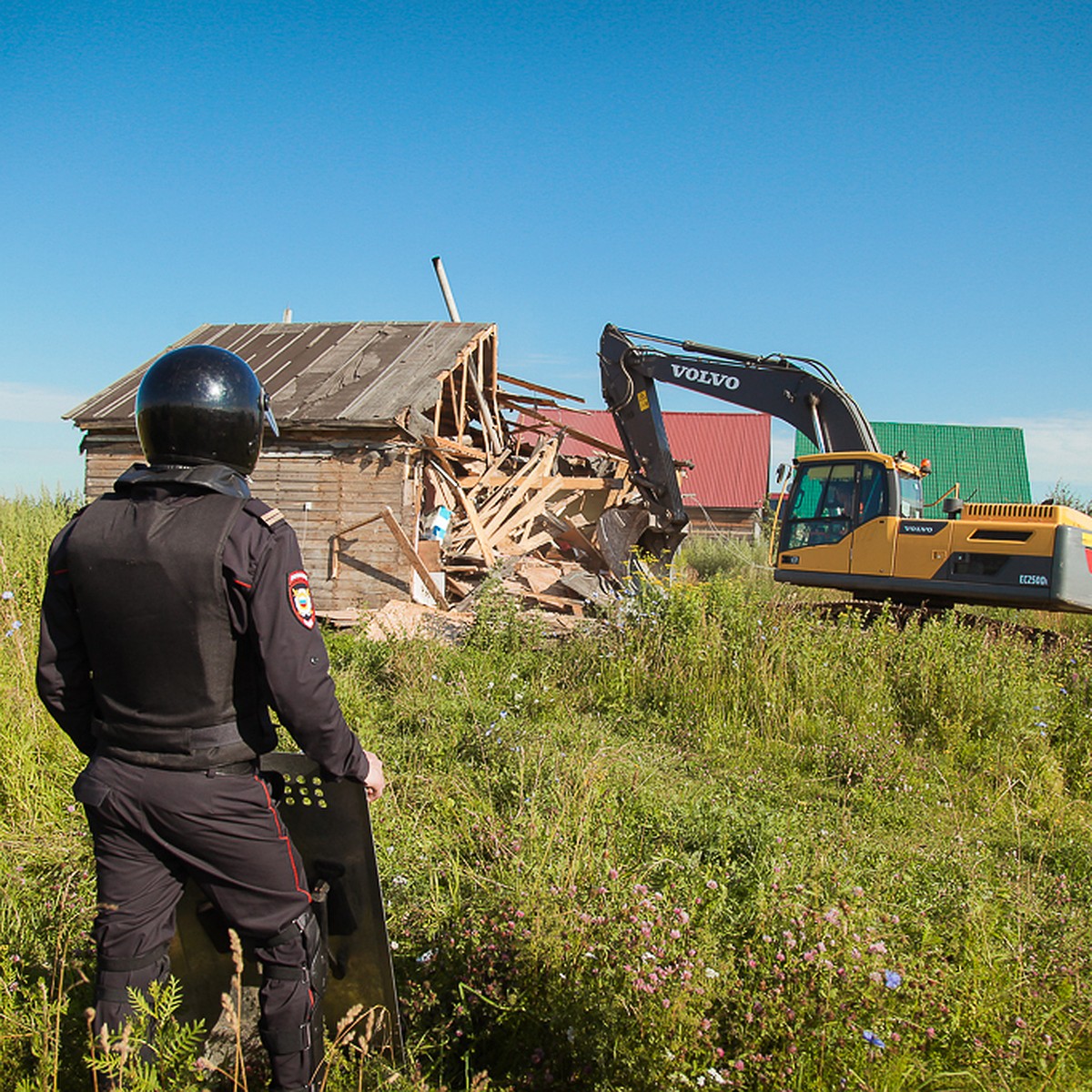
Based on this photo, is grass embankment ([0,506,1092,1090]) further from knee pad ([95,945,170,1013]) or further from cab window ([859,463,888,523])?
cab window ([859,463,888,523])

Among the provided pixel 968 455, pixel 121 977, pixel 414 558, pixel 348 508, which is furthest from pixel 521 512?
pixel 968 455

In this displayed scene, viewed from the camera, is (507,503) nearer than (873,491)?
No

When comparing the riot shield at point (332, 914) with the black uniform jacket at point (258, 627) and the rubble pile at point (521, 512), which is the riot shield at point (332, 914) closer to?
the black uniform jacket at point (258, 627)

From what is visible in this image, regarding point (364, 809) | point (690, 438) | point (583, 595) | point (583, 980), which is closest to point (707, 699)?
point (583, 980)

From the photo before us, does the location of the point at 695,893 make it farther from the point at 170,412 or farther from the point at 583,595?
the point at 583,595

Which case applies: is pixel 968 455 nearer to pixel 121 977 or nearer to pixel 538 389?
pixel 538 389

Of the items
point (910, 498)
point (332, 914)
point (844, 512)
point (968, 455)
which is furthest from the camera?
point (968, 455)

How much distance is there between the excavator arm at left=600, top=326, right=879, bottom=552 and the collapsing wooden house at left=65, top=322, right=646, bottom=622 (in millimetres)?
1113

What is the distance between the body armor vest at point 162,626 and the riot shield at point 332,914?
Answer: 32cm

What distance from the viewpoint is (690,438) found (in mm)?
36656

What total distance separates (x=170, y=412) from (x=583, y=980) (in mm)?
2253

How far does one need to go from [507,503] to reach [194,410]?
1221cm

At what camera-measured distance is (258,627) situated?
2279mm

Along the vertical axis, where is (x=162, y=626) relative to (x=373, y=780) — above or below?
above
